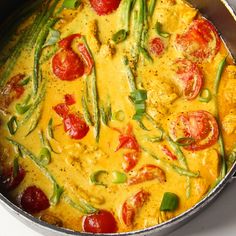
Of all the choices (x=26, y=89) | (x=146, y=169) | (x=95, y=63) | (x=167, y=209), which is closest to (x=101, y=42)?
(x=95, y=63)

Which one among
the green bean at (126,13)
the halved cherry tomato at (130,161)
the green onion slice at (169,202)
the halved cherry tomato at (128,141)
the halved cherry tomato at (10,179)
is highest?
the green bean at (126,13)

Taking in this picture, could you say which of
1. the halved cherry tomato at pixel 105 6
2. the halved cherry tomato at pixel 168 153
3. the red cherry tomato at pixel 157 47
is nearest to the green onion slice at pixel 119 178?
the halved cherry tomato at pixel 168 153

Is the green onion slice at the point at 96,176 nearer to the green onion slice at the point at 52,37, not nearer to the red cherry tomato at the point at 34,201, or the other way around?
the red cherry tomato at the point at 34,201

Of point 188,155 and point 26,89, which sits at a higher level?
point 26,89

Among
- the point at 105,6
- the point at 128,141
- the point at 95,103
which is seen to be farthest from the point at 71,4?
the point at 128,141

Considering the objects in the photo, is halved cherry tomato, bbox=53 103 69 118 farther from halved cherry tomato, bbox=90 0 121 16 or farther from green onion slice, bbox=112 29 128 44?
halved cherry tomato, bbox=90 0 121 16

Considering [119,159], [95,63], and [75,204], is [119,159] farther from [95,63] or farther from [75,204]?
[95,63]

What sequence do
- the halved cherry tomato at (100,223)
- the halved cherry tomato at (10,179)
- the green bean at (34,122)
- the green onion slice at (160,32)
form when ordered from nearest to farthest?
the halved cherry tomato at (100,223)
the halved cherry tomato at (10,179)
the green bean at (34,122)
the green onion slice at (160,32)
